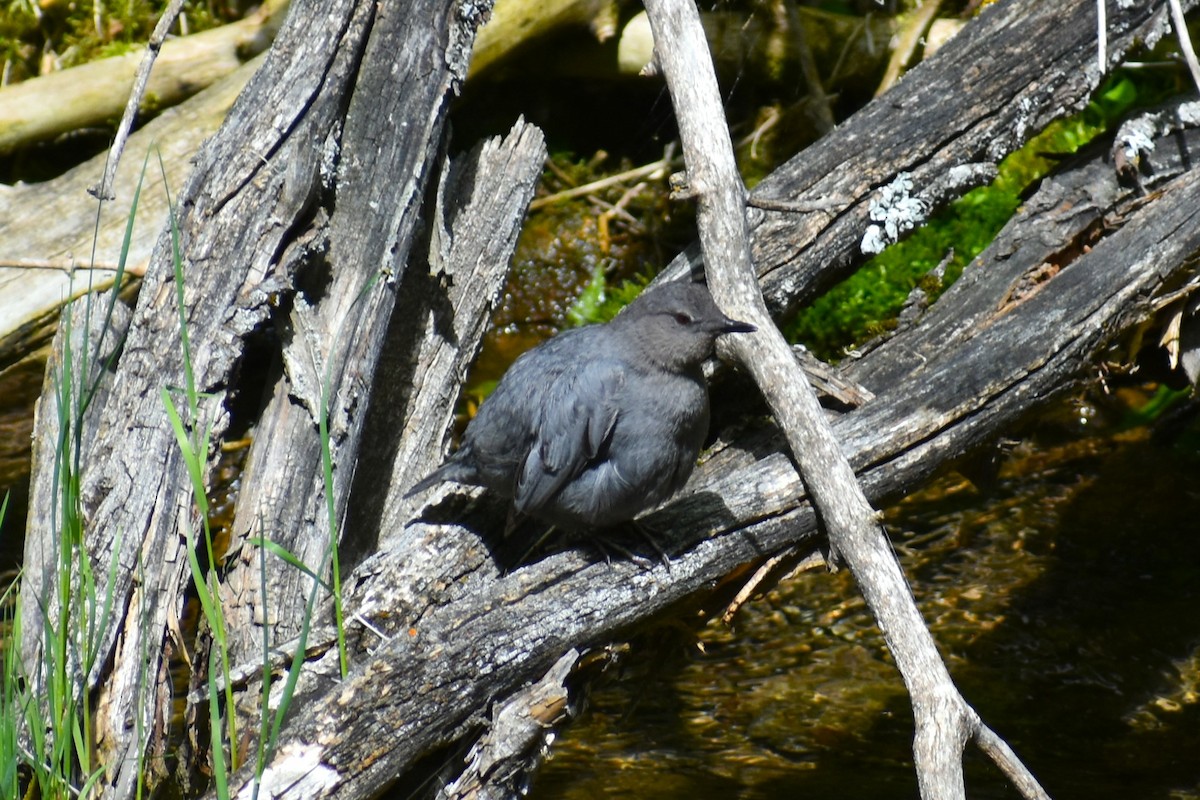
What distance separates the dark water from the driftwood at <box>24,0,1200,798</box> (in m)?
0.59

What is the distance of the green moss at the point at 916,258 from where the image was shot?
221 inches

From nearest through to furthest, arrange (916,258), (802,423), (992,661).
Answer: (802,423)
(992,661)
(916,258)

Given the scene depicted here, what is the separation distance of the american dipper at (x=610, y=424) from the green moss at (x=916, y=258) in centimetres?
218

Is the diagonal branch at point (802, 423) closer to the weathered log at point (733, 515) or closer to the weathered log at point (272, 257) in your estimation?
the weathered log at point (733, 515)

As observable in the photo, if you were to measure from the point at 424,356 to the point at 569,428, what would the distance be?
72cm

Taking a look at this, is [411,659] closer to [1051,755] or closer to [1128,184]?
[1051,755]

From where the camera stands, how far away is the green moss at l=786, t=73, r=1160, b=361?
5.61 metres

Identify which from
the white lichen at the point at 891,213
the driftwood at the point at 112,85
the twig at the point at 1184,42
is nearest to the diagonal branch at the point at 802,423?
the white lichen at the point at 891,213

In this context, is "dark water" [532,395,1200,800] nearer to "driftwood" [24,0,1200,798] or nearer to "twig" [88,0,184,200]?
"driftwood" [24,0,1200,798]

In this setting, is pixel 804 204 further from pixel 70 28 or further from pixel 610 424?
pixel 70 28

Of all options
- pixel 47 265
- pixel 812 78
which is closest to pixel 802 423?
pixel 47 265

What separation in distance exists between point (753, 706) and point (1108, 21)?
2797 mm

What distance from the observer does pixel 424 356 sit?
13.0 feet

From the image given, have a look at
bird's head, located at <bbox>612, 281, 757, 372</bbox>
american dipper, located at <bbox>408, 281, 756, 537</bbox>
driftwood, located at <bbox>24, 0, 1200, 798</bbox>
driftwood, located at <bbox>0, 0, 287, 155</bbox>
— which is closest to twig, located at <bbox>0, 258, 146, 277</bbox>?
driftwood, located at <bbox>24, 0, 1200, 798</bbox>
